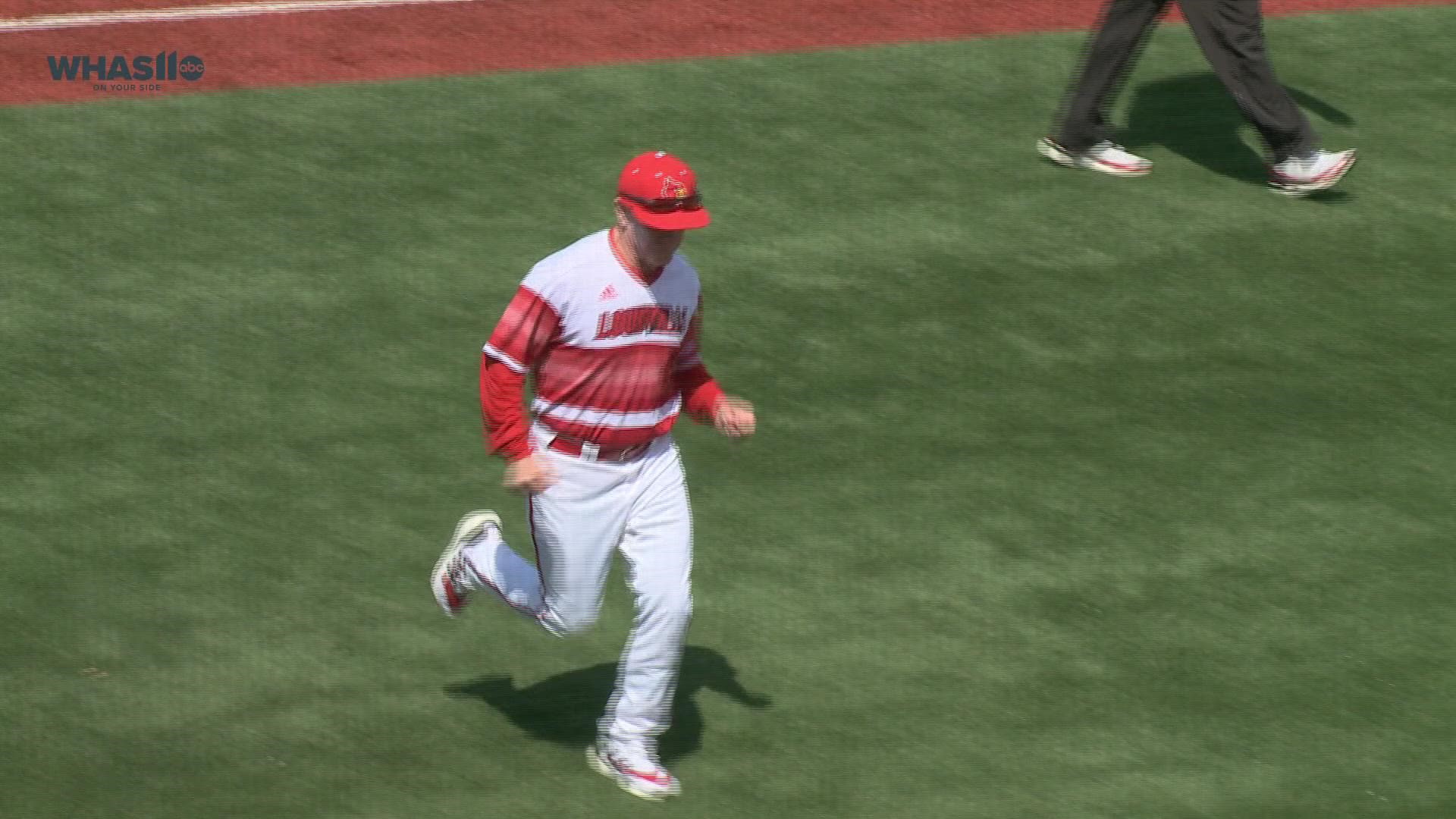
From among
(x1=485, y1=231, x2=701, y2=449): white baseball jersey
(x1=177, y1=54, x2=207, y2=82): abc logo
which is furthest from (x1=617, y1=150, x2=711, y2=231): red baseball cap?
(x1=177, y1=54, x2=207, y2=82): abc logo

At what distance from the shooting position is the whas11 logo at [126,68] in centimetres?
1088

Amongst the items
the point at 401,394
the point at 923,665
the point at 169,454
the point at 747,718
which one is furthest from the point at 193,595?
the point at 923,665

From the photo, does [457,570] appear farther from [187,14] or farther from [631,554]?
[187,14]

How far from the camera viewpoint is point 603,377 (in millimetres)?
5980

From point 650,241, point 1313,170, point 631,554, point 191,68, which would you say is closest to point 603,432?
point 631,554

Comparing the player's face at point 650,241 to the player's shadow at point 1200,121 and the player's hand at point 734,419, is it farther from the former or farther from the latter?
the player's shadow at point 1200,121

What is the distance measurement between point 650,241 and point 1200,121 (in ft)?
19.7

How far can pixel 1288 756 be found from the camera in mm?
6441

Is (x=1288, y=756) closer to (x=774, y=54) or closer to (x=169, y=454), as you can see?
(x=169, y=454)

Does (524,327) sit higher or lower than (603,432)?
higher

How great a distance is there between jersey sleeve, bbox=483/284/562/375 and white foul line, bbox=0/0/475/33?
21.7 feet

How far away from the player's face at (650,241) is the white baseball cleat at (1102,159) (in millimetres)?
4818

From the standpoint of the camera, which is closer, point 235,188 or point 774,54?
point 235,188

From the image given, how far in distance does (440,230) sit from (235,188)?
3.87 ft
